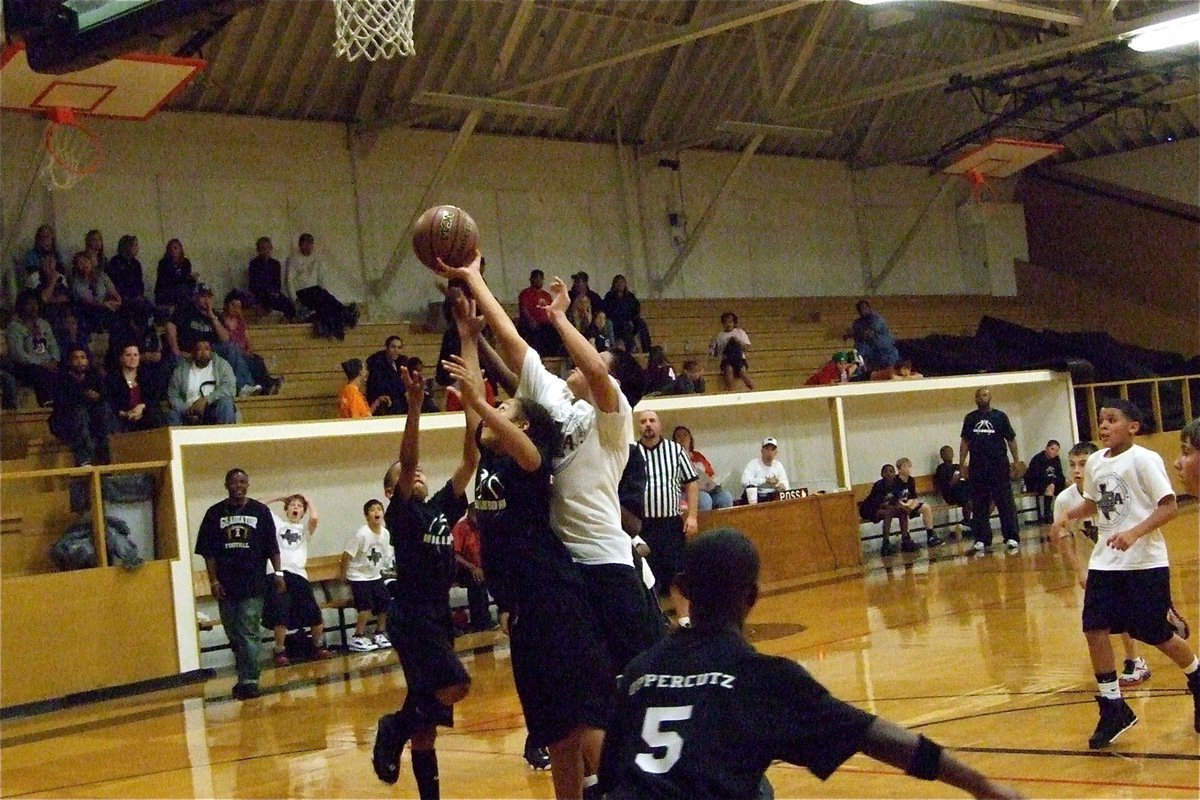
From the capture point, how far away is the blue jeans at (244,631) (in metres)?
10.4

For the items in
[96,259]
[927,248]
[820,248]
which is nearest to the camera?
[96,259]

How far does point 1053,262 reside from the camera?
1148 inches

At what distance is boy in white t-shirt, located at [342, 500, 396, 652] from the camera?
1298cm

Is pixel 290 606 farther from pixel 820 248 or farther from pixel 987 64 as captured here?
pixel 820 248

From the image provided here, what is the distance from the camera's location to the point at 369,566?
13.0 meters

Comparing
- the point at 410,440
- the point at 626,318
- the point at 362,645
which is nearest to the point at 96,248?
the point at 362,645

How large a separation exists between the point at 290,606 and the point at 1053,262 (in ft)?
69.3

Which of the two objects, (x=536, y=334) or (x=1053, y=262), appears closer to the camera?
(x=536, y=334)

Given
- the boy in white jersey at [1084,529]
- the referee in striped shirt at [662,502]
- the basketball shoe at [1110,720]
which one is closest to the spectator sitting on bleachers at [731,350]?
the referee in striped shirt at [662,502]

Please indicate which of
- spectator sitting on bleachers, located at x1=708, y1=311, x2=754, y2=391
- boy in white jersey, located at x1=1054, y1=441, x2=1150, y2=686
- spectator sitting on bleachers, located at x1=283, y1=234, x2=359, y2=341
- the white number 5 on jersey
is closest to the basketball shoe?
boy in white jersey, located at x1=1054, y1=441, x2=1150, y2=686

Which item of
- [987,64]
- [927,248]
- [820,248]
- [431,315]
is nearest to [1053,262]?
[927,248]

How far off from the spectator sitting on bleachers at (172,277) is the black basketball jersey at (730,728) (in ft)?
44.0

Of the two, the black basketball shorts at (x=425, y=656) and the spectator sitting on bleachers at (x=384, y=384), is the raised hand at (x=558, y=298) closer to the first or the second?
the black basketball shorts at (x=425, y=656)

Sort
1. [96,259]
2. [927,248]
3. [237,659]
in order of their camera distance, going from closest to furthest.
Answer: [237,659], [96,259], [927,248]
